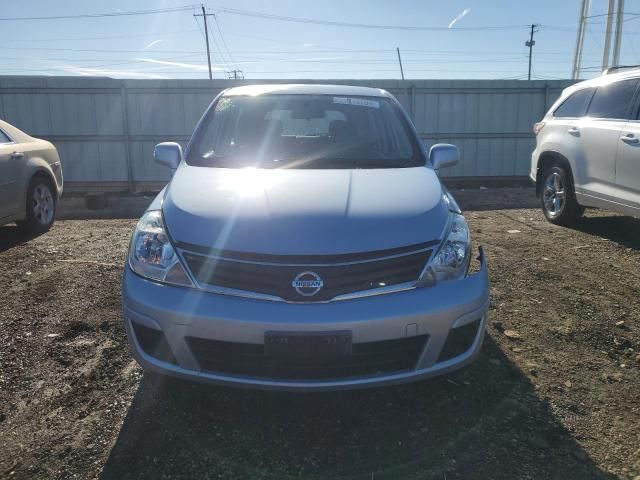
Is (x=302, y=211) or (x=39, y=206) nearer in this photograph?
(x=302, y=211)

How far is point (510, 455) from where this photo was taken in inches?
94.1

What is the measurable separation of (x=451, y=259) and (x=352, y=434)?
0.94 metres

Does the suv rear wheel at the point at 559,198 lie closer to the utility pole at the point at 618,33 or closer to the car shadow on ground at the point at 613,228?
the car shadow on ground at the point at 613,228

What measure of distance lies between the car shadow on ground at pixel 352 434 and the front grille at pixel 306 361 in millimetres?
356

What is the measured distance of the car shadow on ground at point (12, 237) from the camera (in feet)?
19.9

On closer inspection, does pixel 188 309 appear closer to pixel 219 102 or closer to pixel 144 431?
pixel 144 431

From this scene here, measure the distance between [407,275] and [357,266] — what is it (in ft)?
0.79

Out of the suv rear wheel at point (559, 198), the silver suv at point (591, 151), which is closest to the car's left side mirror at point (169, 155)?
the silver suv at point (591, 151)

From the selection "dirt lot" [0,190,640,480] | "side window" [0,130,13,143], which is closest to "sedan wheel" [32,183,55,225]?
"side window" [0,130,13,143]

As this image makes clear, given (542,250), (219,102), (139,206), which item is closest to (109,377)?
(219,102)

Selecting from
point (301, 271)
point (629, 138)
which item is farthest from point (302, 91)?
point (629, 138)

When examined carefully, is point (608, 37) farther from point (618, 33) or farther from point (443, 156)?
point (443, 156)

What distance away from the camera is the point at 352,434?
A: 8.34ft

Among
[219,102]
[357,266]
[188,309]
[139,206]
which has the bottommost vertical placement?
[139,206]
